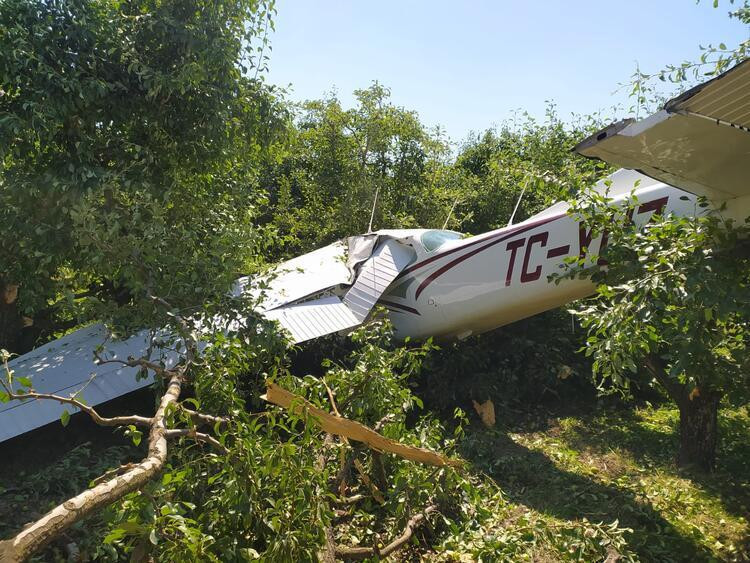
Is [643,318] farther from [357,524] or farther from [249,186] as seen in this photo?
[249,186]

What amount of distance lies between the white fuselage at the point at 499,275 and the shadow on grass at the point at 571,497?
1.32 metres

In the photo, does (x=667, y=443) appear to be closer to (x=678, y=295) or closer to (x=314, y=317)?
(x=678, y=295)

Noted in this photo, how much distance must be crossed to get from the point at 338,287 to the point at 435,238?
125cm

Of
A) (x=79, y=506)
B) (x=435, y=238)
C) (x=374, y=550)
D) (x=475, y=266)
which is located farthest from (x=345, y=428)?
(x=435, y=238)

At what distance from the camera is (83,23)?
16.0 feet

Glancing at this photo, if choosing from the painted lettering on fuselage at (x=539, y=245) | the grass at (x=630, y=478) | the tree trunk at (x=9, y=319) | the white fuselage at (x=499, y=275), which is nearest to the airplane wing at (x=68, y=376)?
the tree trunk at (x=9, y=319)

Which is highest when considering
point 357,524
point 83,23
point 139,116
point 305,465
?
point 83,23

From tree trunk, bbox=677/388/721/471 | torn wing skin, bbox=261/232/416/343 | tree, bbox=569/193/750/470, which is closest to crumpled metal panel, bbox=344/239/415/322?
torn wing skin, bbox=261/232/416/343

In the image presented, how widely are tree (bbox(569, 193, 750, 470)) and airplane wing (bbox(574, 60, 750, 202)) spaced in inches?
10.5

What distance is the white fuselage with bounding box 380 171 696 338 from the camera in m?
5.03

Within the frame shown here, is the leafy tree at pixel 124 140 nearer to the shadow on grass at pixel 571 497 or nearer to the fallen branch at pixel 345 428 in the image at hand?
the fallen branch at pixel 345 428

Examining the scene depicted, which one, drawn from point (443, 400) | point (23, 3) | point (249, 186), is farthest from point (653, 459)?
point (23, 3)

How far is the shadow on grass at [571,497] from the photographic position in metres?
3.60

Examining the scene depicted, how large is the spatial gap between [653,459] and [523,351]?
212 cm
